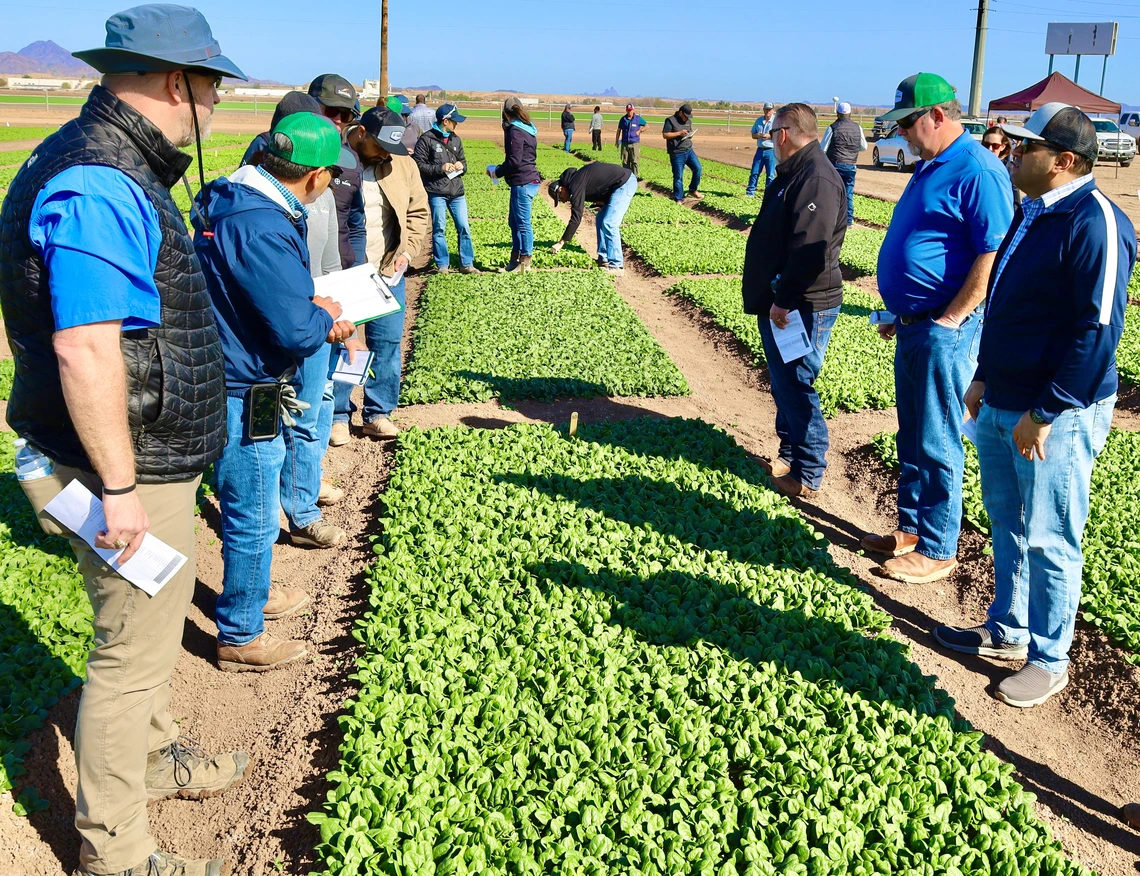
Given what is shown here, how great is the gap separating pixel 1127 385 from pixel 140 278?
9294 mm

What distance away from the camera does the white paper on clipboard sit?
6133 mm

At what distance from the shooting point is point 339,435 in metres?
7.42

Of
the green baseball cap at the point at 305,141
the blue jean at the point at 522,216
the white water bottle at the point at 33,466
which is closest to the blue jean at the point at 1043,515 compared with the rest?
the green baseball cap at the point at 305,141

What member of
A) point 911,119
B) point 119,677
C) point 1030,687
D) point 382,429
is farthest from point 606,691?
point 382,429

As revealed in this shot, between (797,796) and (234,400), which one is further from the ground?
(234,400)

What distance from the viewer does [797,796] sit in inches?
138

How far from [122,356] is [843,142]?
16.1m

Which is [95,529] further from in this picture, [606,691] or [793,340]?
[793,340]

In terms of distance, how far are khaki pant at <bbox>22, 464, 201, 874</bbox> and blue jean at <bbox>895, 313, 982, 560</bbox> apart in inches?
160

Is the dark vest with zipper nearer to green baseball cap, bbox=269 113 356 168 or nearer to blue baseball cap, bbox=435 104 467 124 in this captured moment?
blue baseball cap, bbox=435 104 467 124

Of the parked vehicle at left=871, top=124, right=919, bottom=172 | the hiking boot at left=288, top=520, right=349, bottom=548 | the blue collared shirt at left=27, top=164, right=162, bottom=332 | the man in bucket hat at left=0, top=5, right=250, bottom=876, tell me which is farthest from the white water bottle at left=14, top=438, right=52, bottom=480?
the parked vehicle at left=871, top=124, right=919, bottom=172

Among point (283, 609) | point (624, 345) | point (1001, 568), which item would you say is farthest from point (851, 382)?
point (283, 609)

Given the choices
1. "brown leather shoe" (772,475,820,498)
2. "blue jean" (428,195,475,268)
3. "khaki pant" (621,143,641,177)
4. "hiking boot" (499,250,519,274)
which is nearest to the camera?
"brown leather shoe" (772,475,820,498)

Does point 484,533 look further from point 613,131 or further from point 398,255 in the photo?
point 613,131
